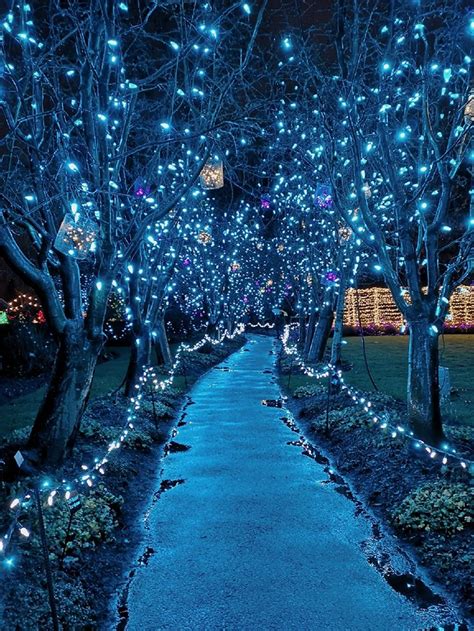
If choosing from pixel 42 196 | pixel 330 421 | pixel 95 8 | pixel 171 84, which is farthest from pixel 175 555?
pixel 171 84

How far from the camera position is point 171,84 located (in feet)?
31.9

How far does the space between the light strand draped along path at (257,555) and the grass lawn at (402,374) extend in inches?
126

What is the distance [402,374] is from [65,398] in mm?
12893

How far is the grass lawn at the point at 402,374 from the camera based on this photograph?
1172 centimetres

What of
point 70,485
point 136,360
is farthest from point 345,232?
point 70,485

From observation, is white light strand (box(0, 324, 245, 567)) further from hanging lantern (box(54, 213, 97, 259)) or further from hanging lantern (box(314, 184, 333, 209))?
hanging lantern (box(314, 184, 333, 209))

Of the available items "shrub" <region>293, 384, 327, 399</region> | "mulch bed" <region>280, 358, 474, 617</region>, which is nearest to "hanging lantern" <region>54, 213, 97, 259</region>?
"mulch bed" <region>280, 358, 474, 617</region>

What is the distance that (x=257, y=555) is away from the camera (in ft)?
17.4

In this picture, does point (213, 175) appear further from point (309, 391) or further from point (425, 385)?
point (309, 391)

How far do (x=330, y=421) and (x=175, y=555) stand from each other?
5986 millimetres

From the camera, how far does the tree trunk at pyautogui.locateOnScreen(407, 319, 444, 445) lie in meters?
7.97

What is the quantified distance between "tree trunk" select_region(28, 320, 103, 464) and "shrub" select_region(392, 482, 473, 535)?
4340 millimetres

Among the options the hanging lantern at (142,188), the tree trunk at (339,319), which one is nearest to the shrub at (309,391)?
the tree trunk at (339,319)

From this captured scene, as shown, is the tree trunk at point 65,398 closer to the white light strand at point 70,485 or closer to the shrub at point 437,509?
the white light strand at point 70,485
